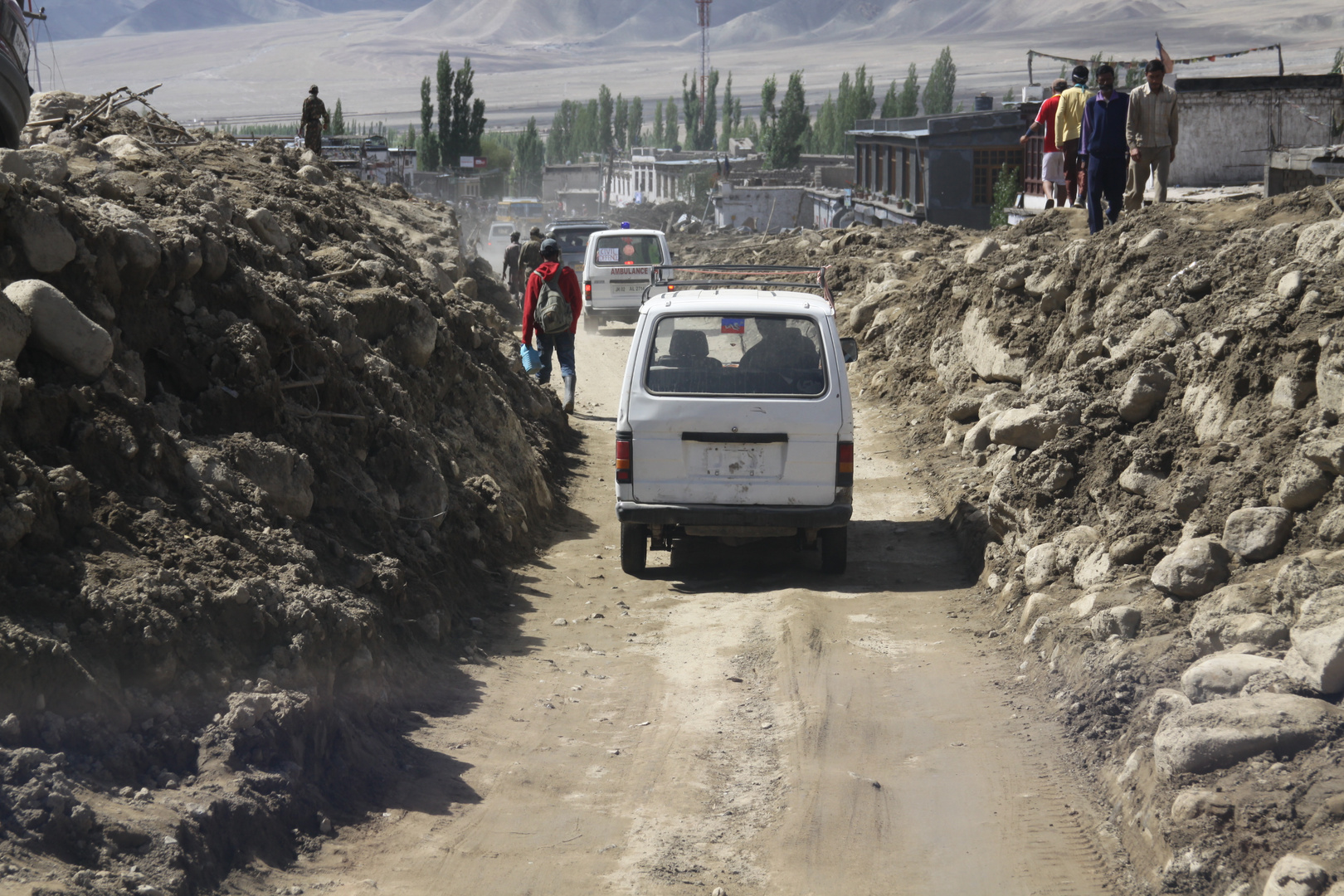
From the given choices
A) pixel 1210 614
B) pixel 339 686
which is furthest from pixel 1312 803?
pixel 339 686

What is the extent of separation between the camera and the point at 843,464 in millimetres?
7551

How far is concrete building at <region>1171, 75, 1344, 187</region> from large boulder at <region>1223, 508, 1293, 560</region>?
15.8 metres

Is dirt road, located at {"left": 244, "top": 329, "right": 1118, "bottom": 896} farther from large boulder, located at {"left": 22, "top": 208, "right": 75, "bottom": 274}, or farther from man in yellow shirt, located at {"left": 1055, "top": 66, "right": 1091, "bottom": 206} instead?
man in yellow shirt, located at {"left": 1055, "top": 66, "right": 1091, "bottom": 206}

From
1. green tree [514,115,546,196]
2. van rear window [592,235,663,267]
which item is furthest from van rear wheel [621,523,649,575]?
green tree [514,115,546,196]

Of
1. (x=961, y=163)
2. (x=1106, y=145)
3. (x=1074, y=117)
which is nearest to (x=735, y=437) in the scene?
(x=1106, y=145)

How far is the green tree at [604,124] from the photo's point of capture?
423 ft

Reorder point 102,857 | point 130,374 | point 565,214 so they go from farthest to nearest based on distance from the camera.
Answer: point 565,214 → point 130,374 → point 102,857

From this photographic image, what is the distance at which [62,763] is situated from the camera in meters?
3.88

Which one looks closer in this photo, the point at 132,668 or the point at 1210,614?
the point at 132,668

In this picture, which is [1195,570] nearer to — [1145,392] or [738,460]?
[1145,392]

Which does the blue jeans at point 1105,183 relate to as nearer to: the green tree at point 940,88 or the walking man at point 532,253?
the walking man at point 532,253

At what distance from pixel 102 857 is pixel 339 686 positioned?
164cm

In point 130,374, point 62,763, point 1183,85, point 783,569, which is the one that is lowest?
point 783,569

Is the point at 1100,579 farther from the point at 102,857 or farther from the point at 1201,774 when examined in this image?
the point at 102,857
